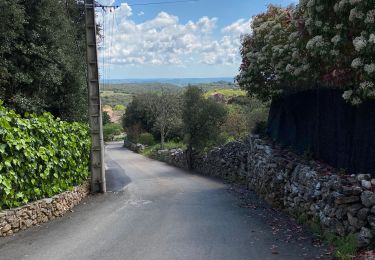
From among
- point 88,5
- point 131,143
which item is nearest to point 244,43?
point 88,5

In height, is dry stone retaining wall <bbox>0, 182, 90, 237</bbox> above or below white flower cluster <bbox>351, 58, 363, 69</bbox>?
below

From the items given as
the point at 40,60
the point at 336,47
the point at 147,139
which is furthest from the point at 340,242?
the point at 147,139

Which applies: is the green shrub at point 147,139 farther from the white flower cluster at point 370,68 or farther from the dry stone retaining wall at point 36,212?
the white flower cluster at point 370,68

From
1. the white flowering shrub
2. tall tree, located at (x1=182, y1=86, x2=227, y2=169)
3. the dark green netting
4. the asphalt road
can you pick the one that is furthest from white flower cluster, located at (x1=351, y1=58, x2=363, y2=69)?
tall tree, located at (x1=182, y1=86, x2=227, y2=169)

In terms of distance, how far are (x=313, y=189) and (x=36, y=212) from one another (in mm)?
7021

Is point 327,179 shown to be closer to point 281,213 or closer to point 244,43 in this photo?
point 281,213

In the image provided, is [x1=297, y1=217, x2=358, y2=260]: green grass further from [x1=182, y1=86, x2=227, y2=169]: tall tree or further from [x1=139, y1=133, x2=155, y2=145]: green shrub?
[x1=139, y1=133, x2=155, y2=145]: green shrub

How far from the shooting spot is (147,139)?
64.4 metres

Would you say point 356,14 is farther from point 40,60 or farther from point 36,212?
point 40,60

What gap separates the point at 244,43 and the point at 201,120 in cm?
1543

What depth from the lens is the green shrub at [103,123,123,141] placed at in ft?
318

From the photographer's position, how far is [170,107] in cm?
5953

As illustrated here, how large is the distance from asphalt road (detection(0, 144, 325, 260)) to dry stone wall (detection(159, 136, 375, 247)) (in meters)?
0.55

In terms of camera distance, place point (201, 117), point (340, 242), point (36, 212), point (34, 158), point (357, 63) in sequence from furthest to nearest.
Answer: point (201, 117)
point (36, 212)
point (34, 158)
point (340, 242)
point (357, 63)
